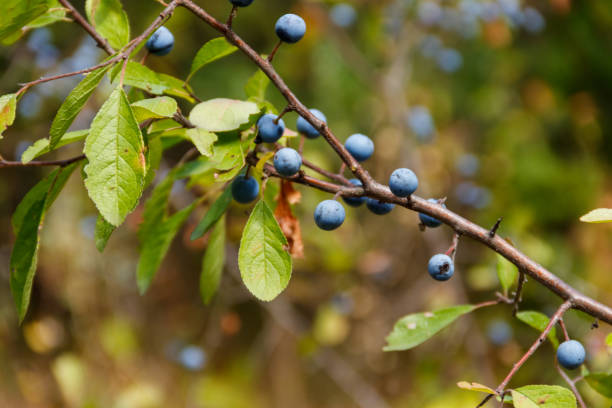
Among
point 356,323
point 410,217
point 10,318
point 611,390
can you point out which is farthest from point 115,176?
point 10,318

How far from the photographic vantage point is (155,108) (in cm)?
73

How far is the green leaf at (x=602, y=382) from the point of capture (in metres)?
0.96

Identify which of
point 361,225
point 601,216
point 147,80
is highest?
point 147,80

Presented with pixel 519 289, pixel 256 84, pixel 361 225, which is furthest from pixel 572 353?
pixel 361 225

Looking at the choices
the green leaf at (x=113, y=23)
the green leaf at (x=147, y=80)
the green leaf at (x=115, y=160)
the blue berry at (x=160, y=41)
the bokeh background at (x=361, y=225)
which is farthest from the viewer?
the bokeh background at (x=361, y=225)

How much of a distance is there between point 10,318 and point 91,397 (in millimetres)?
1385

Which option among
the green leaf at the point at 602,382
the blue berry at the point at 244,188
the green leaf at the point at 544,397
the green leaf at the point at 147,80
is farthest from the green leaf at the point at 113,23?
the green leaf at the point at 602,382

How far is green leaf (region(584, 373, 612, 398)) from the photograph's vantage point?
96 cm

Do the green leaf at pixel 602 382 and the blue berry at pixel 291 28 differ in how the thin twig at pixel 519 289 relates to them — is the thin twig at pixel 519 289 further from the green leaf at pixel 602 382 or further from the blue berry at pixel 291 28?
the blue berry at pixel 291 28

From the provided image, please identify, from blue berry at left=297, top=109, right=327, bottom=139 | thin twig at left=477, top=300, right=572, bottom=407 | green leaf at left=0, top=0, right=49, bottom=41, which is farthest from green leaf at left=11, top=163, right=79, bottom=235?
thin twig at left=477, top=300, right=572, bottom=407

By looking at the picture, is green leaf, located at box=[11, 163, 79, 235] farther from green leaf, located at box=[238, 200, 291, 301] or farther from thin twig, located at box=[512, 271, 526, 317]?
thin twig, located at box=[512, 271, 526, 317]

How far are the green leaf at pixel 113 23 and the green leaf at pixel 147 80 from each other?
0.34 ft

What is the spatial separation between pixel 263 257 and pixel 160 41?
498 millimetres

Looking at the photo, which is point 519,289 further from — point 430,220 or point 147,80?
point 147,80
